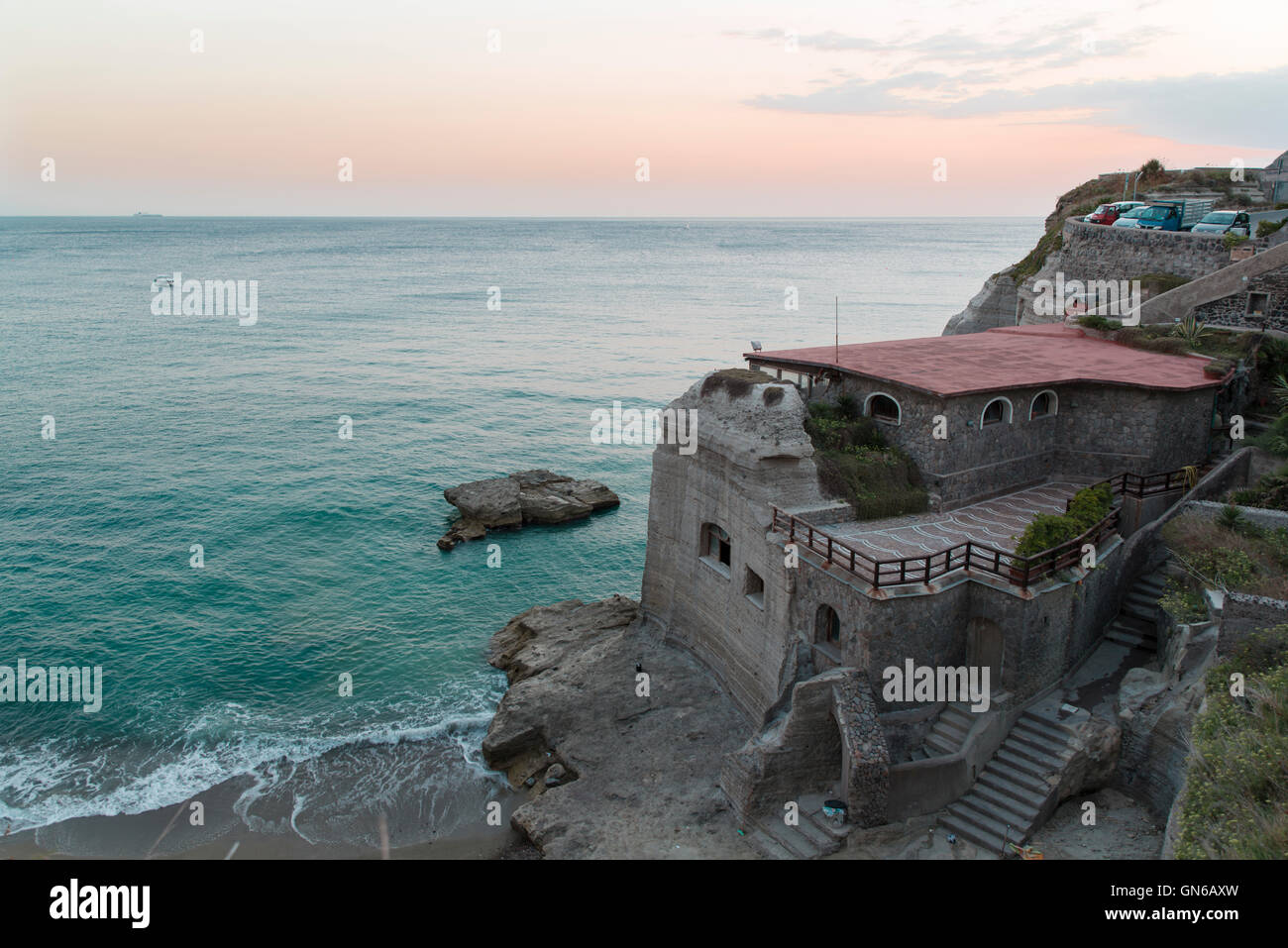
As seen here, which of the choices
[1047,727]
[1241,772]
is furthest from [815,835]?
[1241,772]

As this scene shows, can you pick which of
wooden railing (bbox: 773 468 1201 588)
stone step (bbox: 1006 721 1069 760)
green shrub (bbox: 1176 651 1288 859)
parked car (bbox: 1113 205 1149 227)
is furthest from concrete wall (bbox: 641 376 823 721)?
parked car (bbox: 1113 205 1149 227)

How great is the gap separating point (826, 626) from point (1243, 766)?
9480 mm

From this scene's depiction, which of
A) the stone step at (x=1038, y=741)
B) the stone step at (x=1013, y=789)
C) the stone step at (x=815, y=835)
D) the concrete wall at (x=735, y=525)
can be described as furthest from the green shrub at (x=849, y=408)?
the stone step at (x=815, y=835)

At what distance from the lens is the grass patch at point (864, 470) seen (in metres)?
25.2

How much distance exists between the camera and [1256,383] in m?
32.1

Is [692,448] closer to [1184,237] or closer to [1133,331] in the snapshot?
[1133,331]

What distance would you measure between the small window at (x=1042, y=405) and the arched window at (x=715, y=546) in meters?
10.6

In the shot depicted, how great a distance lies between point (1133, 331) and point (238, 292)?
129001mm

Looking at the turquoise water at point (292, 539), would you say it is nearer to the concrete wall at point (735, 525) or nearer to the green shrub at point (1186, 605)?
the concrete wall at point (735, 525)

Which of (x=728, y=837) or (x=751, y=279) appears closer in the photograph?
(x=728, y=837)

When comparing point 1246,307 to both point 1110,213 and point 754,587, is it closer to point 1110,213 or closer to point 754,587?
point 1110,213

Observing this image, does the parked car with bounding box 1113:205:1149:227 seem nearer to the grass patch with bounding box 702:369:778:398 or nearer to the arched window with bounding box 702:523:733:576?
the grass patch with bounding box 702:369:778:398

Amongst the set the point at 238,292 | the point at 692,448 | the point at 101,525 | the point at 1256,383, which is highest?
the point at 238,292

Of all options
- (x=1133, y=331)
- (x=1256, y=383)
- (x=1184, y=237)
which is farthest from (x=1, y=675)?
(x=1184, y=237)
